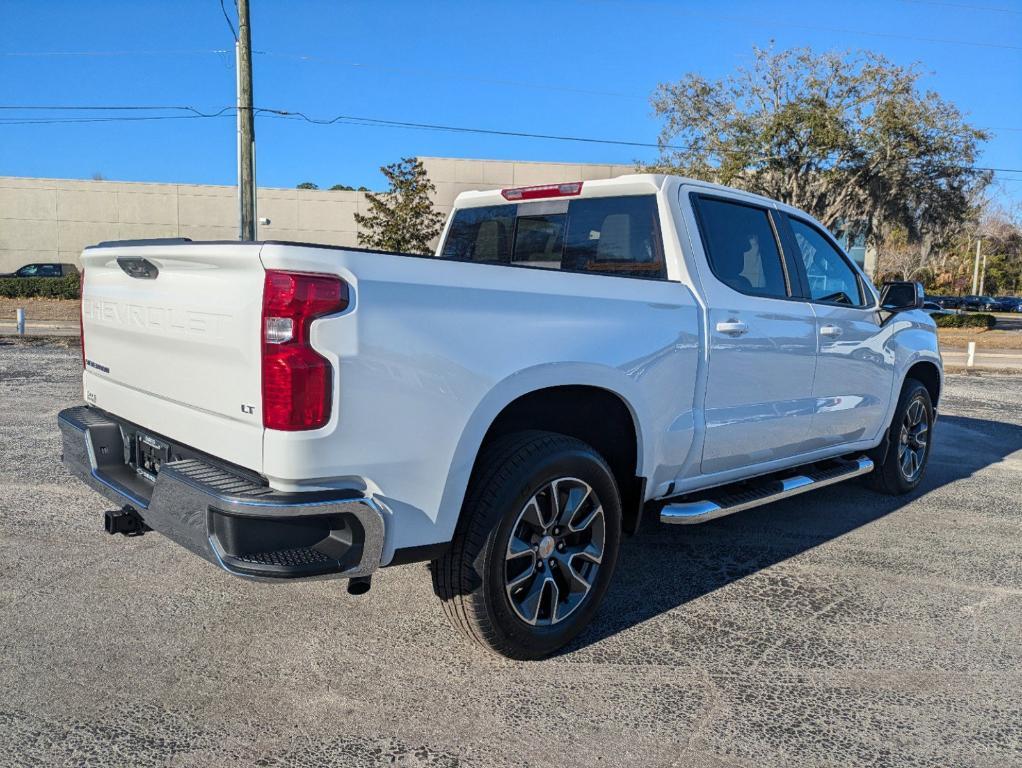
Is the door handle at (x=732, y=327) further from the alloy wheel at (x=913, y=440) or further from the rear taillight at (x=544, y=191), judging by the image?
the alloy wheel at (x=913, y=440)

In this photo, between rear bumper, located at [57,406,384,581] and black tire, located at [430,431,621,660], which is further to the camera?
black tire, located at [430,431,621,660]

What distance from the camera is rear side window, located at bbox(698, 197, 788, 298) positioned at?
417 cm

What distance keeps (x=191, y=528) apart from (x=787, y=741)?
6.98 feet

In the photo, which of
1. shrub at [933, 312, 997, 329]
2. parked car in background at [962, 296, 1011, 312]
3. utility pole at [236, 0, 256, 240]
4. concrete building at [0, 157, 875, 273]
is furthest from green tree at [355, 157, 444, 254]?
parked car in background at [962, 296, 1011, 312]

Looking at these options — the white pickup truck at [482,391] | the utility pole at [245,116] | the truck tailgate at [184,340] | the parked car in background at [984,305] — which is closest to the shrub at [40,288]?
the utility pole at [245,116]

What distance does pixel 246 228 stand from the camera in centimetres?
1753

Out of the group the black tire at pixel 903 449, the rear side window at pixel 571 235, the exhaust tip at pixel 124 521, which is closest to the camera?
the exhaust tip at pixel 124 521

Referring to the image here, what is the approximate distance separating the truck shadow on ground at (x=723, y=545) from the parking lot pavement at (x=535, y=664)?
2 centimetres

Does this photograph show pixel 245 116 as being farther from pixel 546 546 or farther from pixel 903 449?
pixel 546 546

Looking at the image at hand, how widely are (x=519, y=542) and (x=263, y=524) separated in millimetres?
1037

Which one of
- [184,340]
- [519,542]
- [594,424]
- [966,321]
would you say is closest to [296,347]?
[184,340]

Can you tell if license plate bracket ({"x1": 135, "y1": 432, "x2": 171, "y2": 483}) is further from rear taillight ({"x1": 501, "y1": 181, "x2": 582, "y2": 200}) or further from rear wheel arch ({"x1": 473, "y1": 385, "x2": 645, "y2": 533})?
rear taillight ({"x1": 501, "y1": 181, "x2": 582, "y2": 200})

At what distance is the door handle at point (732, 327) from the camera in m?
3.93

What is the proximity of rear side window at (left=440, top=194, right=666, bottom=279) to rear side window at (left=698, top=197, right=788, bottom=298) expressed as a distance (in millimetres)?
307
